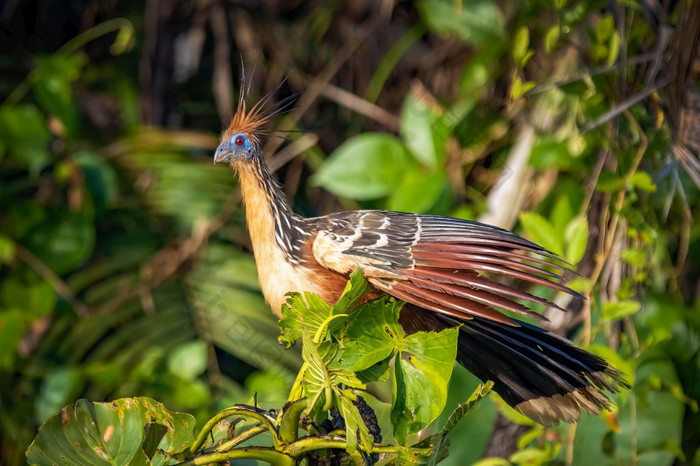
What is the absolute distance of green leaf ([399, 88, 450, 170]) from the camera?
106 inches

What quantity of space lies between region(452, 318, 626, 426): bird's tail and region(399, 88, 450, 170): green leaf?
1.23 metres

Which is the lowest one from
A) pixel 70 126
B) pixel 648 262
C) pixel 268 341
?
pixel 268 341

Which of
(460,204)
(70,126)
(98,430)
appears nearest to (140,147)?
(70,126)

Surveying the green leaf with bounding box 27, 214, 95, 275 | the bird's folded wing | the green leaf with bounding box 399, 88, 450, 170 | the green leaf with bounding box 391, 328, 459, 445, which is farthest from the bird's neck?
the green leaf with bounding box 27, 214, 95, 275

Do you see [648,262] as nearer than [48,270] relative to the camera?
Yes

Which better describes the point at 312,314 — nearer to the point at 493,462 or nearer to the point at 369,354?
the point at 369,354

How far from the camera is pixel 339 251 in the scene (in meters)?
1.58

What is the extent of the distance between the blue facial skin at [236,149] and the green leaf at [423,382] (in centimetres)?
85

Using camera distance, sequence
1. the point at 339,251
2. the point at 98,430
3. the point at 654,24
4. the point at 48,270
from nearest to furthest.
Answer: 1. the point at 98,430
2. the point at 339,251
3. the point at 654,24
4. the point at 48,270

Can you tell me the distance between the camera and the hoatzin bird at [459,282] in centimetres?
137

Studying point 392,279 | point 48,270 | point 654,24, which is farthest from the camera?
point 48,270

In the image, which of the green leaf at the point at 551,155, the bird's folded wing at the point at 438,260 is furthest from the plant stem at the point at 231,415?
the green leaf at the point at 551,155

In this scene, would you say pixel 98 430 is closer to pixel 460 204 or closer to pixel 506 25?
pixel 460 204

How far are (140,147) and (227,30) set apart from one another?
2.36ft
